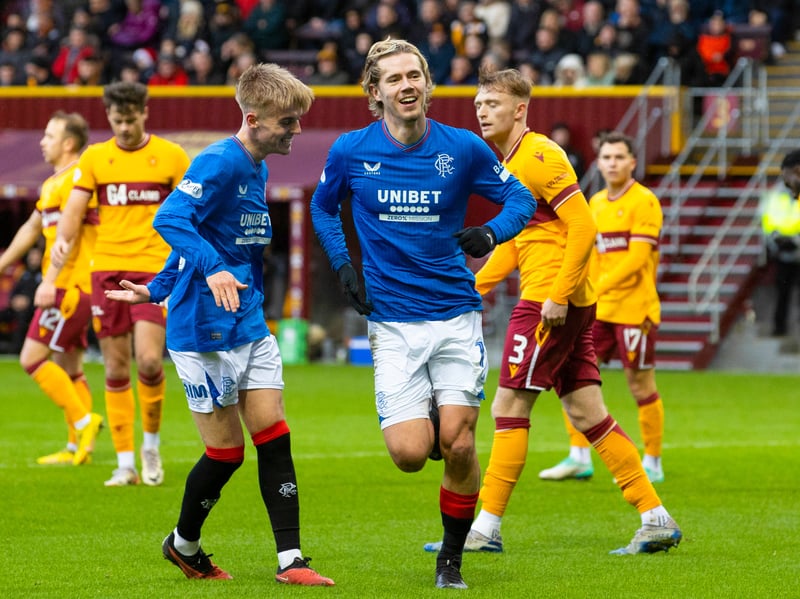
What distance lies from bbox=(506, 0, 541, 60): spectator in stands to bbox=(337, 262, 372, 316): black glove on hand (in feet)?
62.1

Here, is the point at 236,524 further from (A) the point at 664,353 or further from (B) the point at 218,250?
(A) the point at 664,353

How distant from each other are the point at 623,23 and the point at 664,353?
5.69 meters

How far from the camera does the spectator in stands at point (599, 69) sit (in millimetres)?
24234

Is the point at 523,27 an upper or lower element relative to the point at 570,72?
upper

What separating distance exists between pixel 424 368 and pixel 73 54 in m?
22.2

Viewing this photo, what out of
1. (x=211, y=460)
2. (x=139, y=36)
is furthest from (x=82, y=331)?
(x=139, y=36)

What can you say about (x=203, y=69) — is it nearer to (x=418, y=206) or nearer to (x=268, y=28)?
(x=268, y=28)

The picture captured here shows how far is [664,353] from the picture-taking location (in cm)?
2198

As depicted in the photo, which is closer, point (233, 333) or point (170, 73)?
point (233, 333)

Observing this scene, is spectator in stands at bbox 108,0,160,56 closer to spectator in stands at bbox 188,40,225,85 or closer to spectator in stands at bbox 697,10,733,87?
spectator in stands at bbox 188,40,225,85

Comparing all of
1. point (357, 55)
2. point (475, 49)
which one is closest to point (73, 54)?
point (357, 55)

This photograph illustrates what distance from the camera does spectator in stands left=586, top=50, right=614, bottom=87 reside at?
24.2 meters

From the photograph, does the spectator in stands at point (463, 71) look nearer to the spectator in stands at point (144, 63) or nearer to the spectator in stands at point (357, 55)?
the spectator in stands at point (357, 55)

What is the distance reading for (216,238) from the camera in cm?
670
